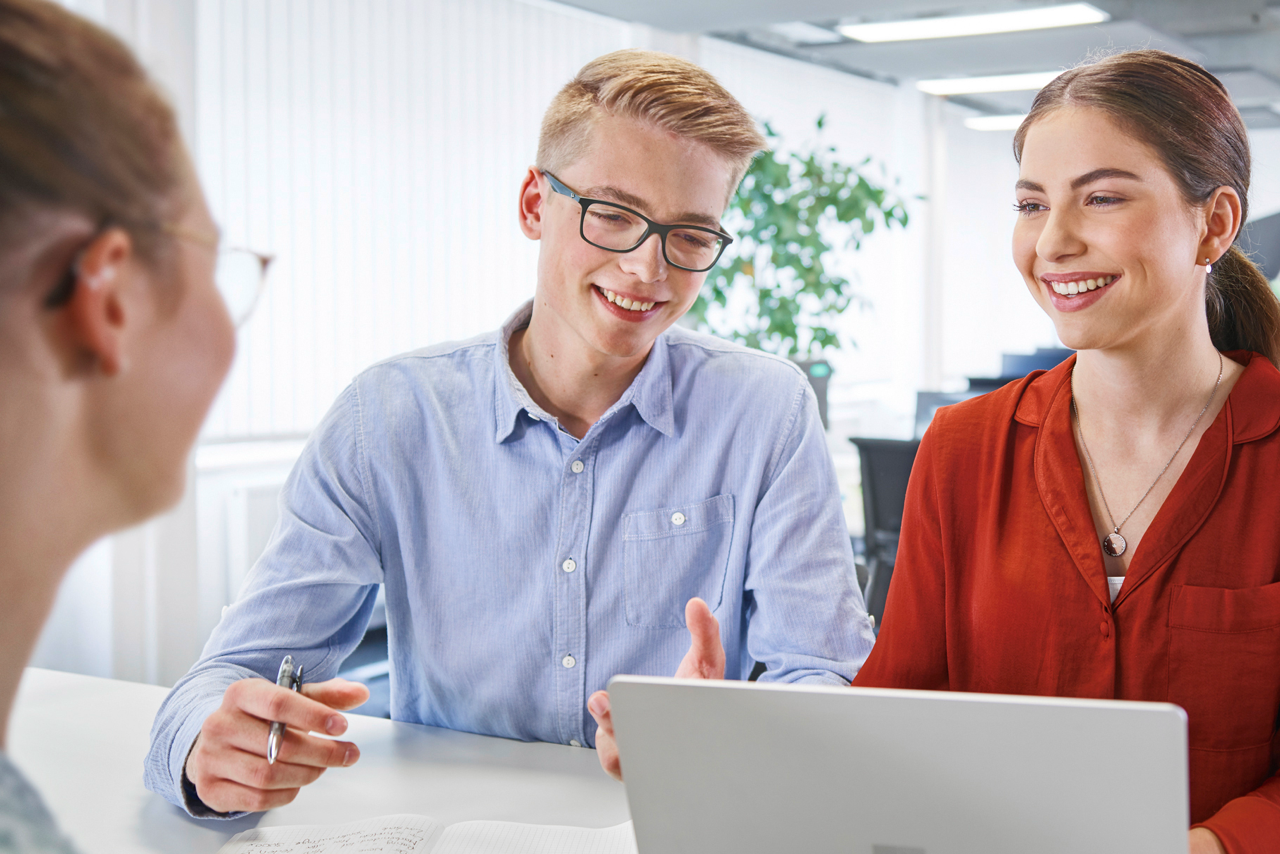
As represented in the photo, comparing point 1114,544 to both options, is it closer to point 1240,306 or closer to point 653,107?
point 1240,306

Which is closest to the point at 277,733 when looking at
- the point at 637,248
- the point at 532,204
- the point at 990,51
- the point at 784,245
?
the point at 637,248

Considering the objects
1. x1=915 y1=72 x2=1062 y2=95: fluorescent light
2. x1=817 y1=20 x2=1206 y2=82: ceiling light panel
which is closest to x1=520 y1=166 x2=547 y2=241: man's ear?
x1=817 y1=20 x2=1206 y2=82: ceiling light panel

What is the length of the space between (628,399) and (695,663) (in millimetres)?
530

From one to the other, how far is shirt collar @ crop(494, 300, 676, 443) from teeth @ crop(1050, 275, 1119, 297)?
0.61 meters

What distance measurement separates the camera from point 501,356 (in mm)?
1665

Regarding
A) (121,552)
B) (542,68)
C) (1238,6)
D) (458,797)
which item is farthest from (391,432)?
(1238,6)

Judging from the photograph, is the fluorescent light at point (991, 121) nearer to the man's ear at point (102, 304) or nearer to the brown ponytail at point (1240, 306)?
the brown ponytail at point (1240, 306)

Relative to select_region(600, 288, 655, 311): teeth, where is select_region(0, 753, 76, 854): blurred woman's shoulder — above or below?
below

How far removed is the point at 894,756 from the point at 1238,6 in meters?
6.06

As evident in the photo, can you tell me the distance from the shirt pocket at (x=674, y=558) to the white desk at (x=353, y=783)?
25cm

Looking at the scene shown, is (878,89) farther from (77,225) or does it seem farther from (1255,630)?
(77,225)

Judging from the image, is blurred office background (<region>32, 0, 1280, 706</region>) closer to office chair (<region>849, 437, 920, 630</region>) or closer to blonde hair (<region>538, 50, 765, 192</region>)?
office chair (<region>849, 437, 920, 630</region>)

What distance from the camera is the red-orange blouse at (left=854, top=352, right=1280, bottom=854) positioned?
1.19 m

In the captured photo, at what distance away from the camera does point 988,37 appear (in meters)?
5.86
